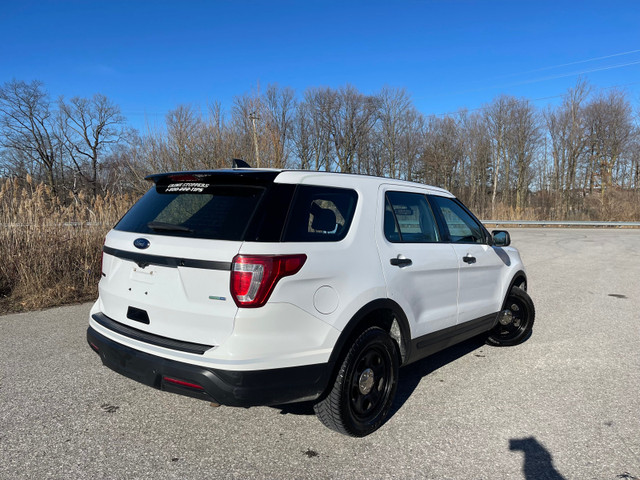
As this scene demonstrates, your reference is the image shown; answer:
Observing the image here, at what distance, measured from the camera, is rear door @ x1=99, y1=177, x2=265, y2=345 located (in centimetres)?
249

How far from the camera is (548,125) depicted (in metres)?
42.3

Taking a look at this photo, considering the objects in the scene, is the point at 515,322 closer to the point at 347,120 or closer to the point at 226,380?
the point at 226,380

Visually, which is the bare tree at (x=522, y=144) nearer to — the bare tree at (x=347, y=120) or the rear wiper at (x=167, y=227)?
the bare tree at (x=347, y=120)

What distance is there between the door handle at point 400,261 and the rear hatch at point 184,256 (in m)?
1.10

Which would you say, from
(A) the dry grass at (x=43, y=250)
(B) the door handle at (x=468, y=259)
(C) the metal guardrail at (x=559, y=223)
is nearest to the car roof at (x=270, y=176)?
(B) the door handle at (x=468, y=259)

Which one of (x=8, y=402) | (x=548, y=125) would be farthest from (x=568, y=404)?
(x=548, y=125)

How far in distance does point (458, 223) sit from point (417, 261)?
45.0 inches

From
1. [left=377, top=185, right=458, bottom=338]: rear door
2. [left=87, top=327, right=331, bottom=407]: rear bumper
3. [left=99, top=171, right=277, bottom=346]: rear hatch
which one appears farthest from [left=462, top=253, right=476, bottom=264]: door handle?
[left=99, top=171, right=277, bottom=346]: rear hatch

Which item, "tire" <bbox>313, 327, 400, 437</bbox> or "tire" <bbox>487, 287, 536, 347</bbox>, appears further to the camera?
"tire" <bbox>487, 287, 536, 347</bbox>

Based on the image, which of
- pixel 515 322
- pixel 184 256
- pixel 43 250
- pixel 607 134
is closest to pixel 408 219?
pixel 184 256

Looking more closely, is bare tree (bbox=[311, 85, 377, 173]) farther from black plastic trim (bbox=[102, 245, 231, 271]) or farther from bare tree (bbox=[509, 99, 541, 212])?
black plastic trim (bbox=[102, 245, 231, 271])

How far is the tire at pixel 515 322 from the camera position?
5098 millimetres

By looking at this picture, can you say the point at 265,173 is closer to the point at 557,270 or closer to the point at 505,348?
the point at 505,348

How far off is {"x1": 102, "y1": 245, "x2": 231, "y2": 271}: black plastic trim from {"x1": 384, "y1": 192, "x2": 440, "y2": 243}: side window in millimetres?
1337
